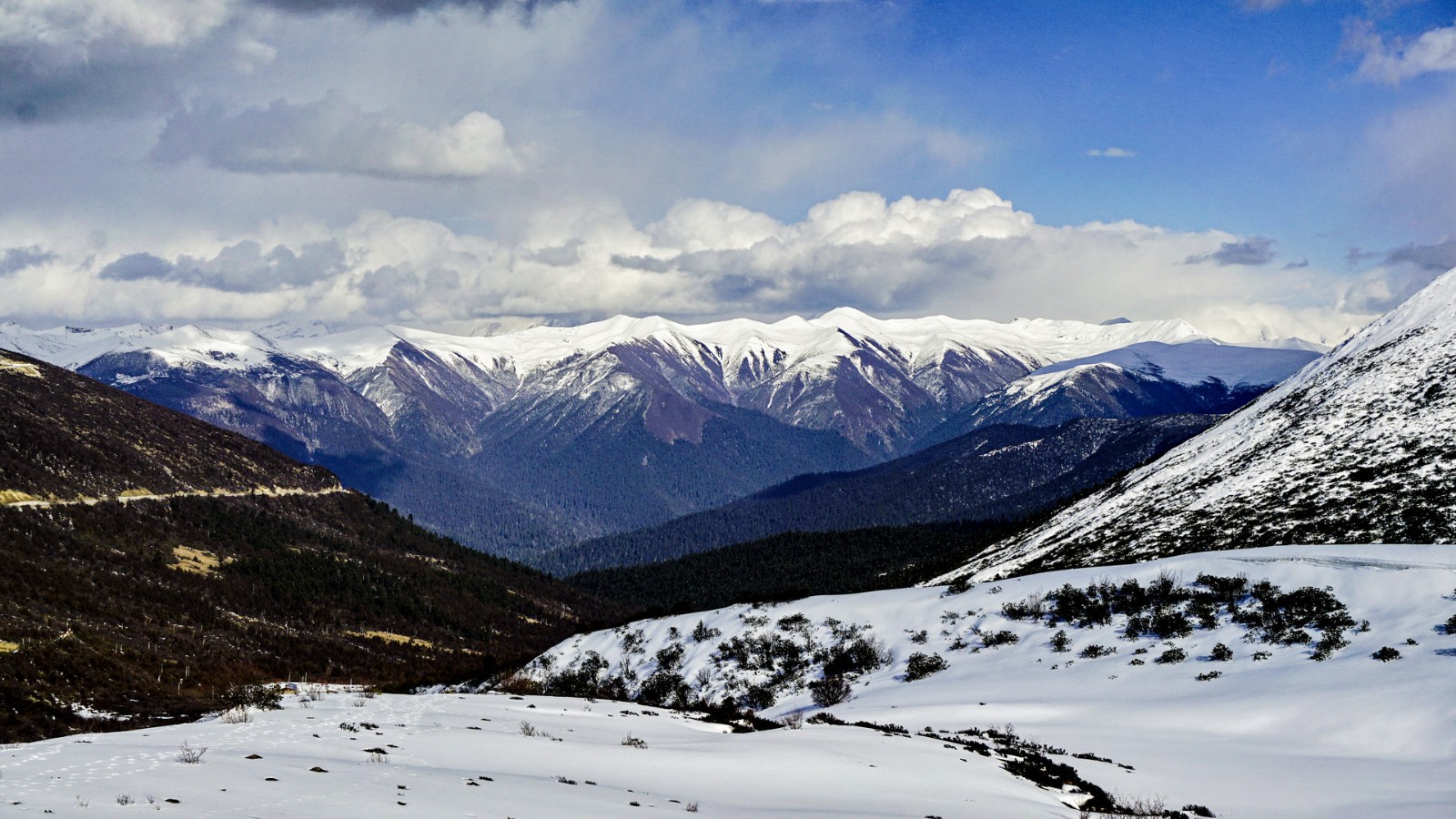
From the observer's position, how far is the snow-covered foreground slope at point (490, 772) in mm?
17016

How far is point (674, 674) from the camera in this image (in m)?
47.3

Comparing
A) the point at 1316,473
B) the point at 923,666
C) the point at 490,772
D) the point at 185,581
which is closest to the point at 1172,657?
the point at 923,666

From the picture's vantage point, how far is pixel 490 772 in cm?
2194

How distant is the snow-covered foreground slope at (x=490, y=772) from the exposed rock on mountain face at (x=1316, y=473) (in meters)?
50.5

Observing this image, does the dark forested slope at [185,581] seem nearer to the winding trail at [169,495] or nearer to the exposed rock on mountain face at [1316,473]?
the winding trail at [169,495]

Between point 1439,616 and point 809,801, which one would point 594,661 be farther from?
point 1439,616

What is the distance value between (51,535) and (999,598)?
11064 cm

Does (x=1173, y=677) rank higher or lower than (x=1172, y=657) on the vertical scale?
lower

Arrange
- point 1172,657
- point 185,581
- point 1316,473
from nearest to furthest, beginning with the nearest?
point 1172,657
point 1316,473
point 185,581

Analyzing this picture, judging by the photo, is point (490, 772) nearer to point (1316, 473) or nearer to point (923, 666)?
point (923, 666)

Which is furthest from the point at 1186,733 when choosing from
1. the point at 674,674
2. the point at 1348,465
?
the point at 1348,465

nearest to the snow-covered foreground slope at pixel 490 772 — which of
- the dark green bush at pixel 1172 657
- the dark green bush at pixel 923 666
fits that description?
the dark green bush at pixel 923 666

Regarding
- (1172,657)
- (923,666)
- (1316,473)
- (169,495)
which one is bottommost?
(169,495)

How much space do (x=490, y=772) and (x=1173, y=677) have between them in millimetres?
25262
